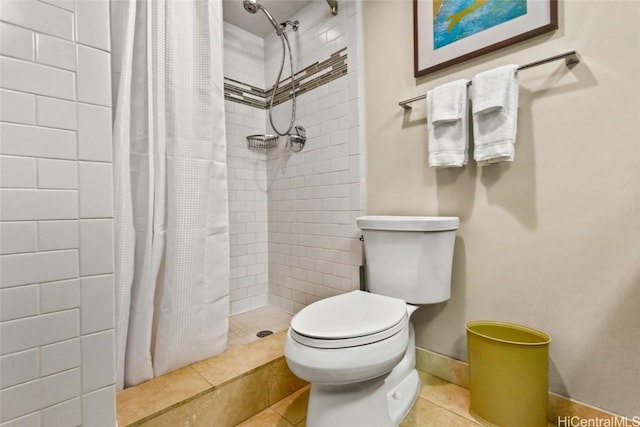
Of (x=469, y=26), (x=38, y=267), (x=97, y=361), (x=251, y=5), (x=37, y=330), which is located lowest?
(x=97, y=361)

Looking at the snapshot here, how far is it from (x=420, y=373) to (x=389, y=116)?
1256 mm

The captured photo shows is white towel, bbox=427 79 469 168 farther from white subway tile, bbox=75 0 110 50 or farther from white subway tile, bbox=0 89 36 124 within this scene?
white subway tile, bbox=0 89 36 124

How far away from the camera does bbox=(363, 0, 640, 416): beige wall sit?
975 millimetres

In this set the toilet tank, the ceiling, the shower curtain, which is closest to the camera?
the shower curtain

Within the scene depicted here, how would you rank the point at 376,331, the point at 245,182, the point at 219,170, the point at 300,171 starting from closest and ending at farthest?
the point at 376,331 → the point at 219,170 → the point at 300,171 → the point at 245,182

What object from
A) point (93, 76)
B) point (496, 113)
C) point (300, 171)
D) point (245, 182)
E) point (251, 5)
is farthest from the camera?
point (245, 182)

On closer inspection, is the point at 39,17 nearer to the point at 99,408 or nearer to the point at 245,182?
the point at 99,408

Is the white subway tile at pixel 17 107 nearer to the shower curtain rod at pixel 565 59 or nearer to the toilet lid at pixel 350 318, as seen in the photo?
the toilet lid at pixel 350 318

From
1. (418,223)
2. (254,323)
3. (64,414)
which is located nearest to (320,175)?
(418,223)

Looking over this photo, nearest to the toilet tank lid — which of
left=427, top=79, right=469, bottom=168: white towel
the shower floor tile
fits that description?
left=427, top=79, right=469, bottom=168: white towel

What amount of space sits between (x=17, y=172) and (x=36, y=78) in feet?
0.75

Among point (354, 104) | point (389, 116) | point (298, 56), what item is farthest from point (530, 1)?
point (298, 56)

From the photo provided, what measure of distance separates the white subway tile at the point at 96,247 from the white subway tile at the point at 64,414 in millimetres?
330

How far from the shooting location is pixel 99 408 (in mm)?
819
